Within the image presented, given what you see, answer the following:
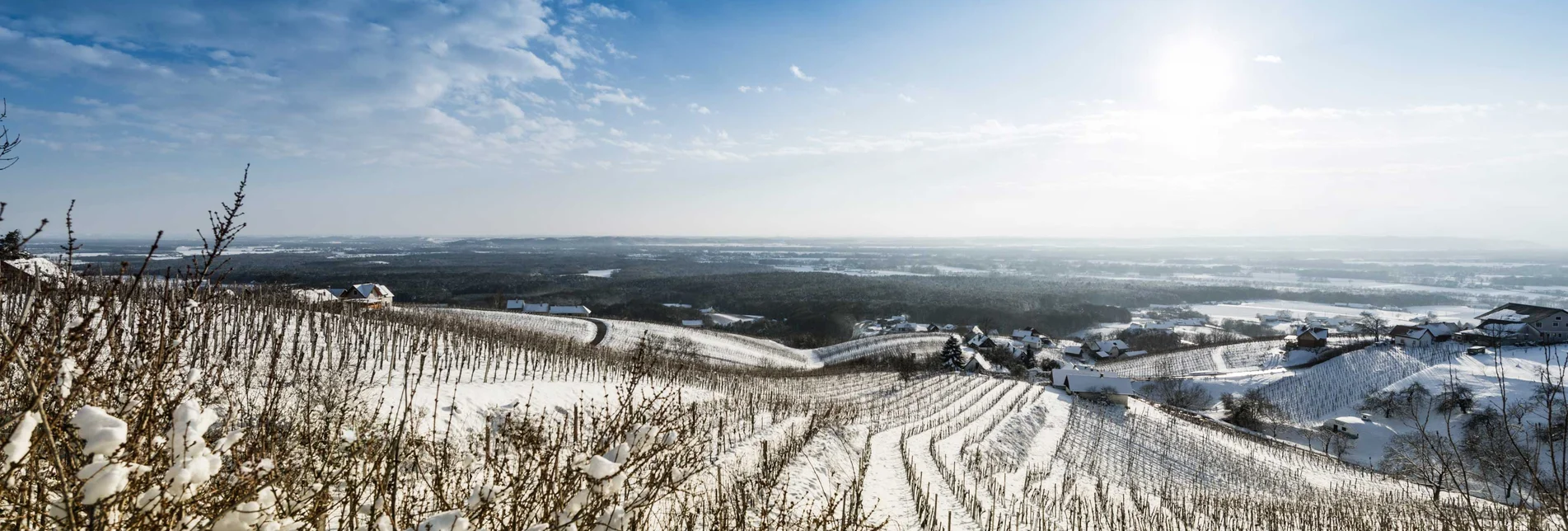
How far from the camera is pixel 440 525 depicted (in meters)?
1.99

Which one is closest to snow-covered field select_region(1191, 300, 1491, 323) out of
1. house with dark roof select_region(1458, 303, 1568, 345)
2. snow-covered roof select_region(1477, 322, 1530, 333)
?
house with dark roof select_region(1458, 303, 1568, 345)

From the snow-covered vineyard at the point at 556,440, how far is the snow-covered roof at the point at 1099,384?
0.75m

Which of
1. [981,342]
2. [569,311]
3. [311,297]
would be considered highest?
[311,297]

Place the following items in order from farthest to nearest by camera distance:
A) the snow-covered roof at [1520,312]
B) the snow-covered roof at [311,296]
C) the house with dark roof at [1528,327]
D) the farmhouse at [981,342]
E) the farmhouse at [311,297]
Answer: the farmhouse at [981,342]
the snow-covered roof at [1520,312]
the house with dark roof at [1528,327]
the snow-covered roof at [311,296]
the farmhouse at [311,297]

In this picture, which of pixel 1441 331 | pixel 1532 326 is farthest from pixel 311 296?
pixel 1532 326

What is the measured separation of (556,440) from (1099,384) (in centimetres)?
3384

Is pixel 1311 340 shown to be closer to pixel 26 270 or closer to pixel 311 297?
pixel 26 270

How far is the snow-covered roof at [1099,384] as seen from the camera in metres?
30.9

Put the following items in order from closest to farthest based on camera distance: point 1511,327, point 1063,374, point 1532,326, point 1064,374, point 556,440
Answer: point 556,440
point 1064,374
point 1063,374
point 1532,326
point 1511,327

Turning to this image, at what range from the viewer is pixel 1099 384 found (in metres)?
31.4

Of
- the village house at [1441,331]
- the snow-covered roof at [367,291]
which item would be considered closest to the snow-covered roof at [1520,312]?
the village house at [1441,331]

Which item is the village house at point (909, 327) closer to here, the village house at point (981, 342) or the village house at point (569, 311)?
the village house at point (981, 342)

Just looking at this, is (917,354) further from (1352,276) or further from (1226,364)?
(1352,276)

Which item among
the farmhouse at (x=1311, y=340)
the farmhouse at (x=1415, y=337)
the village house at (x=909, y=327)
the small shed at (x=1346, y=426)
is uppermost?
the farmhouse at (x=1415, y=337)
